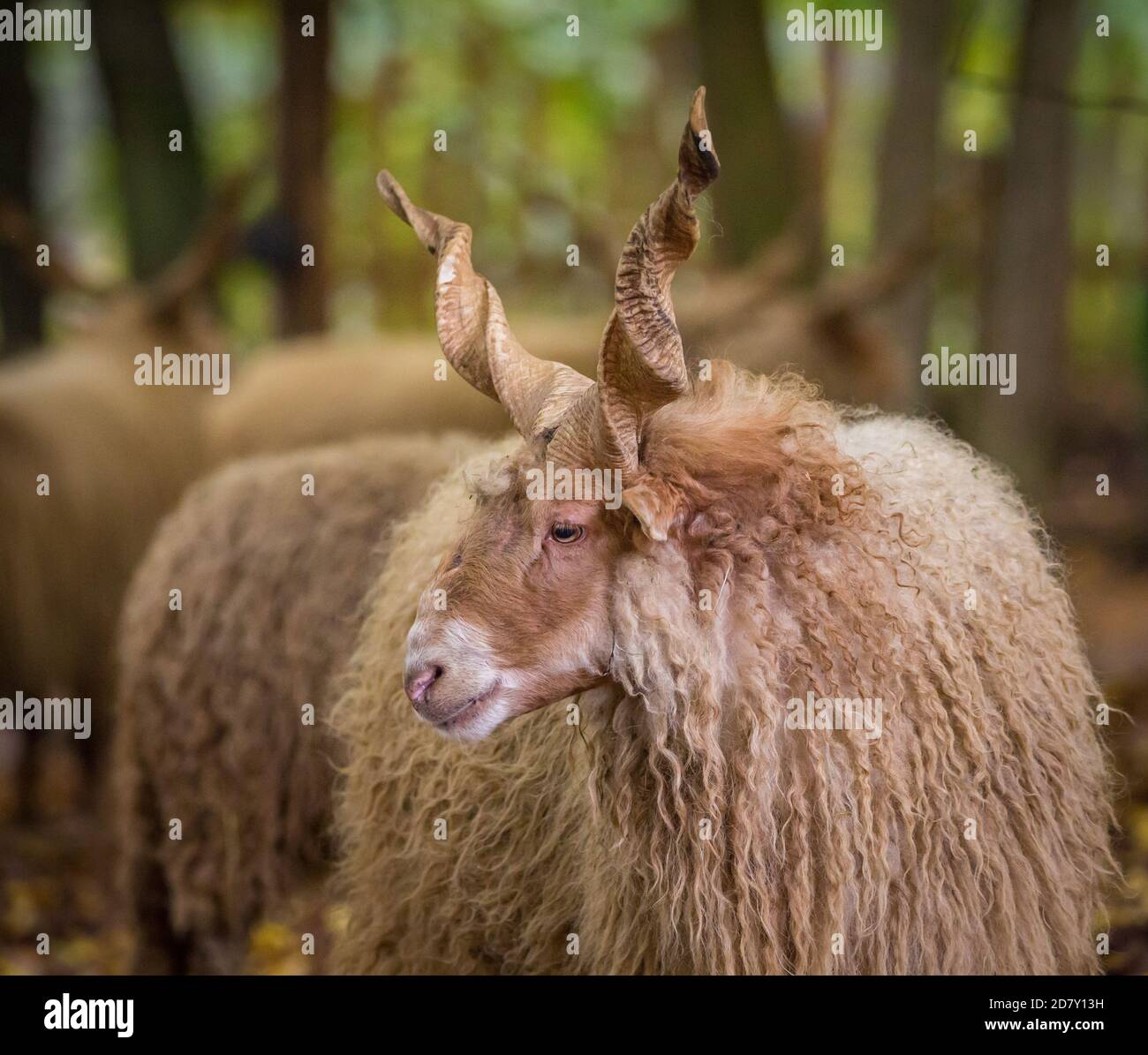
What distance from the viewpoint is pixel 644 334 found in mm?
2877

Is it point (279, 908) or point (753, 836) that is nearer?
point (753, 836)

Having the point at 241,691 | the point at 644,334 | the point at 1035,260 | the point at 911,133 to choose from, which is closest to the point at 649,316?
the point at 644,334

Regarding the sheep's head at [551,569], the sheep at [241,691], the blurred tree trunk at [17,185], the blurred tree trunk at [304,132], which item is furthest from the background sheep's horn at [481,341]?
the blurred tree trunk at [17,185]

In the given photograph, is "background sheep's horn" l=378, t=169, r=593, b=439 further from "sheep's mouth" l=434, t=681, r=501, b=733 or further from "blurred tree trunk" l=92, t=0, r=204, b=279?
"blurred tree trunk" l=92, t=0, r=204, b=279

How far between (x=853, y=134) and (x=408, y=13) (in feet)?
21.2

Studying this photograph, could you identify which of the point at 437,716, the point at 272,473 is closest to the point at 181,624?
the point at 272,473

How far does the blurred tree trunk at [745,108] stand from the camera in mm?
9320

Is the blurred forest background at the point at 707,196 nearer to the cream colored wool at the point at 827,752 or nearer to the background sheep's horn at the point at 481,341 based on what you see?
the cream colored wool at the point at 827,752

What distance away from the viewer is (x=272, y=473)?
511 cm

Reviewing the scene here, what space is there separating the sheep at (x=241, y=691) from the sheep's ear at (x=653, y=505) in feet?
6.16

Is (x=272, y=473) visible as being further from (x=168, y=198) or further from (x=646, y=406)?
(x=168, y=198)

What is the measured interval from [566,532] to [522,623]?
23 cm

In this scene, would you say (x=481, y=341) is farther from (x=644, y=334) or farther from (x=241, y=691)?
(x=241, y=691)

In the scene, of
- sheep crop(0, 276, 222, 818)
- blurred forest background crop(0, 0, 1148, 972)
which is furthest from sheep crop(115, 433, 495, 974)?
sheep crop(0, 276, 222, 818)
